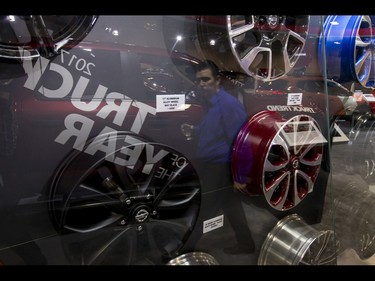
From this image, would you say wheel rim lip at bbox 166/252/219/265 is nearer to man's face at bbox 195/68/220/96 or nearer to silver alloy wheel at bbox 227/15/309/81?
man's face at bbox 195/68/220/96

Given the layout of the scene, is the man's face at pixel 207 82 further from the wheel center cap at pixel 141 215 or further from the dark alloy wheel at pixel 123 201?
the wheel center cap at pixel 141 215

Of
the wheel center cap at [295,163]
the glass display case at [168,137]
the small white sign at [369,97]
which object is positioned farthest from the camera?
the small white sign at [369,97]

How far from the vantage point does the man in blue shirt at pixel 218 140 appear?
147cm

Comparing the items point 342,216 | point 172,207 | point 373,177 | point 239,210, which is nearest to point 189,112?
point 172,207

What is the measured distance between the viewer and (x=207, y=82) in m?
1.47

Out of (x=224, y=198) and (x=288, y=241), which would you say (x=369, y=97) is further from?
(x=224, y=198)

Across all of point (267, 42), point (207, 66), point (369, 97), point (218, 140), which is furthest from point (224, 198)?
point (369, 97)

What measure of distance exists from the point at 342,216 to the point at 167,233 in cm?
143

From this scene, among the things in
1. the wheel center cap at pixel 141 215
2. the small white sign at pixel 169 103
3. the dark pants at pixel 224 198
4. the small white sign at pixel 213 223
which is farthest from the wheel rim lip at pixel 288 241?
the small white sign at pixel 169 103

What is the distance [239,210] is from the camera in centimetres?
176

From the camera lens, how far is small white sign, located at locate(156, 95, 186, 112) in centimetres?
132

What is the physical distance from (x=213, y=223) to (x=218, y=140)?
50 centimetres
